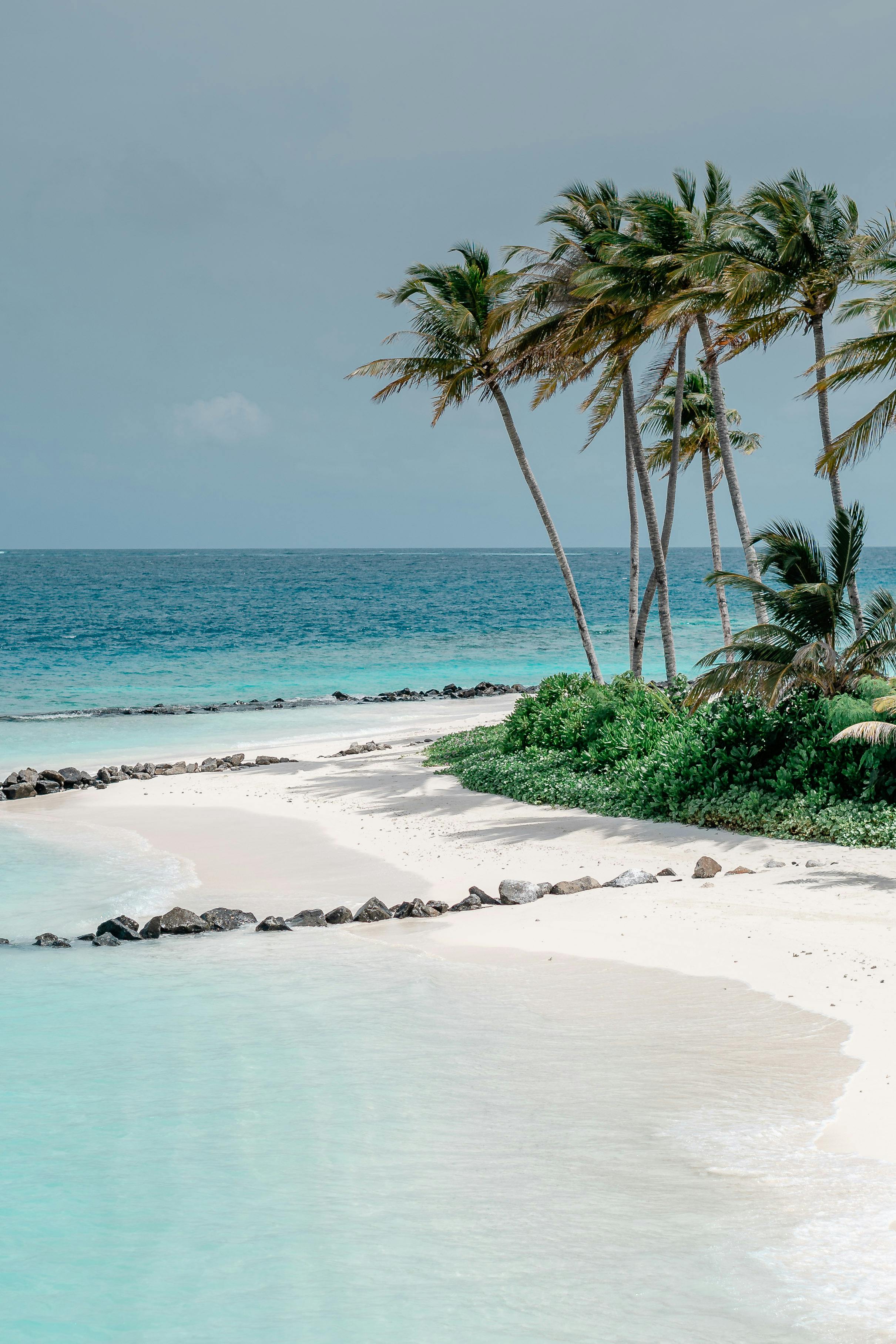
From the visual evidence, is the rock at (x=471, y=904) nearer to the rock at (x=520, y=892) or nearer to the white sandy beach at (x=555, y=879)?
the rock at (x=520, y=892)

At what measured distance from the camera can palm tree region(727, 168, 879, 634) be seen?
16969mm

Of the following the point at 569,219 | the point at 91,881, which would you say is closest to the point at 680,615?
the point at 569,219

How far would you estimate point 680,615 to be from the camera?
74.9 metres

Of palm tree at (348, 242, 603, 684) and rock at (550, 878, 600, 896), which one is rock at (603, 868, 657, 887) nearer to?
rock at (550, 878, 600, 896)

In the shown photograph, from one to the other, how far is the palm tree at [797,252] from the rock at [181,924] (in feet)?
39.4

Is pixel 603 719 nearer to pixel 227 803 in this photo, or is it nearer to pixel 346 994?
pixel 227 803

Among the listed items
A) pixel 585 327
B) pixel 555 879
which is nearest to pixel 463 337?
pixel 585 327

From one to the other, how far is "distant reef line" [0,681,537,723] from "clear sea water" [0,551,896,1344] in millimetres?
19653

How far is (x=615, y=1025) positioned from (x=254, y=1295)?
3.29 metres

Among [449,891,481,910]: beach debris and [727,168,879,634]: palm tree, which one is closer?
[449,891,481,910]: beach debris

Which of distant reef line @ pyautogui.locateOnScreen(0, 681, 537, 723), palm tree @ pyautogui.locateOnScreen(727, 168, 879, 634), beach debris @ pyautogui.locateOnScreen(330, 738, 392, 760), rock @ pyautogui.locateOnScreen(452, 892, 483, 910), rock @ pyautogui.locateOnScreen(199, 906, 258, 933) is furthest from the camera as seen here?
distant reef line @ pyautogui.locateOnScreen(0, 681, 537, 723)

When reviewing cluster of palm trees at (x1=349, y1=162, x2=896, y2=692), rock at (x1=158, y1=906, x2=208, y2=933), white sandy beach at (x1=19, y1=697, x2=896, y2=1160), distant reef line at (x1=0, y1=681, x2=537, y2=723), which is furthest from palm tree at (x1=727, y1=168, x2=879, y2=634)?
distant reef line at (x1=0, y1=681, x2=537, y2=723)

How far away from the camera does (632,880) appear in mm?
10586

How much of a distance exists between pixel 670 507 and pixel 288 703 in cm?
1525
